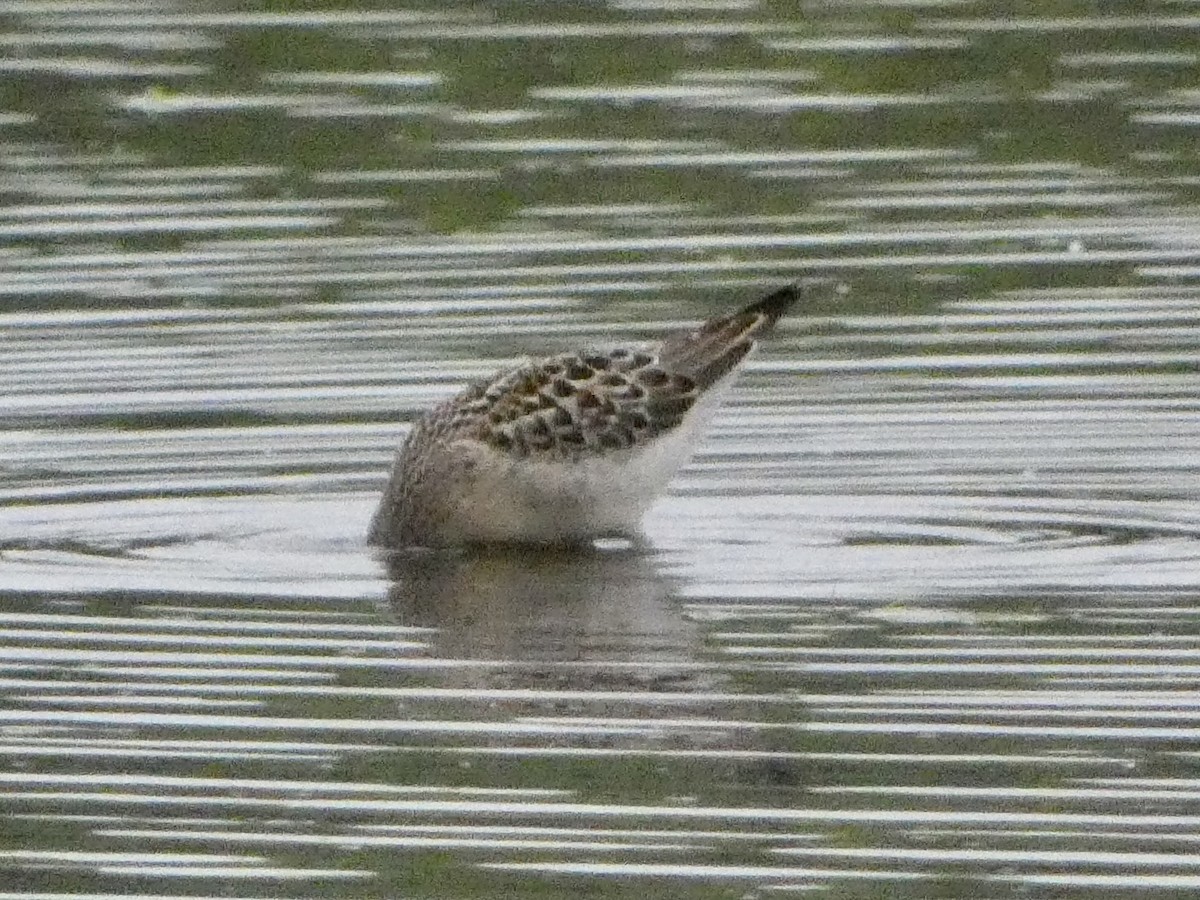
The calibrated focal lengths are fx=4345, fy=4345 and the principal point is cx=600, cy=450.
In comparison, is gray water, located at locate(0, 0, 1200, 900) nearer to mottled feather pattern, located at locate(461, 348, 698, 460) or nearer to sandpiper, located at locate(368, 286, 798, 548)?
sandpiper, located at locate(368, 286, 798, 548)

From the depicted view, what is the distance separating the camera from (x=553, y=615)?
13.5m

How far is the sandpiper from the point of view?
14.8 meters

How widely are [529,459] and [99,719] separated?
334 centimetres

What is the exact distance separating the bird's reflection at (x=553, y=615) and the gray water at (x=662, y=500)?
0.03 meters

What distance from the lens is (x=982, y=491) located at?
15.1m

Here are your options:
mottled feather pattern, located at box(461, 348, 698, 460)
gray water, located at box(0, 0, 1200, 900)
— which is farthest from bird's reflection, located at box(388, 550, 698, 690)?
mottled feather pattern, located at box(461, 348, 698, 460)

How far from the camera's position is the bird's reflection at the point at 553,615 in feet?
40.9

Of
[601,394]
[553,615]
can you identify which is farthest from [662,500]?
[553,615]

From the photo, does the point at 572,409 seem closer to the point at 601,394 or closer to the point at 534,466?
the point at 601,394

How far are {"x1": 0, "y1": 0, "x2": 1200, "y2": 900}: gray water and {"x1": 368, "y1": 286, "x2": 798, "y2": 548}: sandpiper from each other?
0.52 feet

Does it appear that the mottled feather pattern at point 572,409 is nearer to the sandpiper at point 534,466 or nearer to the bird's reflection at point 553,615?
→ the sandpiper at point 534,466

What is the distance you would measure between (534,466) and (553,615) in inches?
57.2

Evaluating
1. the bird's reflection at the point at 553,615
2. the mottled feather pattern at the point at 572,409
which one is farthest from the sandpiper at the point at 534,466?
the bird's reflection at the point at 553,615

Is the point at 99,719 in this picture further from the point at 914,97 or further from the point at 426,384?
the point at 914,97
